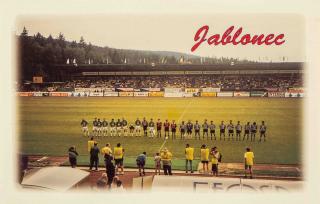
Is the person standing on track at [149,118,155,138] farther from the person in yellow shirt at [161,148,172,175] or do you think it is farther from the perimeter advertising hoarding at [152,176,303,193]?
the perimeter advertising hoarding at [152,176,303,193]

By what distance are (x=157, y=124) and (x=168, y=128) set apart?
0.32m

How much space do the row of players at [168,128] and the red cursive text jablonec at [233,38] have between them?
198cm

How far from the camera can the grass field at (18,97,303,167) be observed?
26.5ft

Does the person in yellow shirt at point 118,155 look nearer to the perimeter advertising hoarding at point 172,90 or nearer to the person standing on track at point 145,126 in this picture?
the person standing on track at point 145,126

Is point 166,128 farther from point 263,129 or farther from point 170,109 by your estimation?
point 263,129

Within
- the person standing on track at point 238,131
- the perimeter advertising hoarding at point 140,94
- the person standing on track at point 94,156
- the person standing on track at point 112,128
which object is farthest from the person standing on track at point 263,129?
the person standing on track at point 94,156

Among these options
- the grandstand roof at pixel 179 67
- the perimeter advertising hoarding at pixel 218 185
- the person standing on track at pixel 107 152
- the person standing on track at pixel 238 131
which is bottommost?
the perimeter advertising hoarding at pixel 218 185

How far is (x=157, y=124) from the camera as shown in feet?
29.7

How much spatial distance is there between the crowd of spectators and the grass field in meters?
0.46

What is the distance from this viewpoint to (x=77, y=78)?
10.1 meters

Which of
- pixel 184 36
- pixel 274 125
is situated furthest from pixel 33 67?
pixel 274 125

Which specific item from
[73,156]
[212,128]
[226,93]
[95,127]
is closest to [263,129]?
[212,128]

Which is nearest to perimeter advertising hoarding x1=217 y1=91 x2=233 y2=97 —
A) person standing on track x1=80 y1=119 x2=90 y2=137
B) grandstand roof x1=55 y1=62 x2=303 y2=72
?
grandstand roof x1=55 y1=62 x2=303 y2=72

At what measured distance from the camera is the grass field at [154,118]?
8070 millimetres
